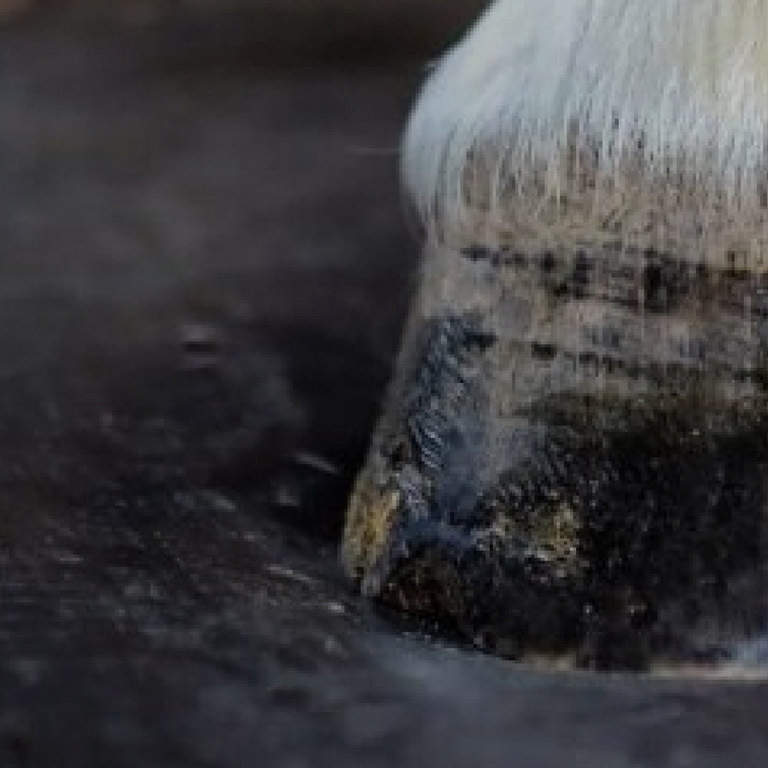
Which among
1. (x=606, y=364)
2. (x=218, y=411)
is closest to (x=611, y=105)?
(x=606, y=364)

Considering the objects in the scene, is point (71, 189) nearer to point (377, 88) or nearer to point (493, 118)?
point (377, 88)

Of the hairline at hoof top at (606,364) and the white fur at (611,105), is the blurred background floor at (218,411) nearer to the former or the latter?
the hairline at hoof top at (606,364)

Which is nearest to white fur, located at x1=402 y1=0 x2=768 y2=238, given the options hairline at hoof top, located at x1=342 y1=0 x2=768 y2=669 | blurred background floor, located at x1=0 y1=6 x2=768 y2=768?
hairline at hoof top, located at x1=342 y1=0 x2=768 y2=669

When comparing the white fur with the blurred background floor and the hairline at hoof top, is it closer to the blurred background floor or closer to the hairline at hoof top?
the hairline at hoof top

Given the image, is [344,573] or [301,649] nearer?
[301,649]

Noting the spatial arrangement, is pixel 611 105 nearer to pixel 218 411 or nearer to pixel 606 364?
pixel 606 364

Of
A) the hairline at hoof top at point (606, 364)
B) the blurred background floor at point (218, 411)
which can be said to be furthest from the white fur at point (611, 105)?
the blurred background floor at point (218, 411)

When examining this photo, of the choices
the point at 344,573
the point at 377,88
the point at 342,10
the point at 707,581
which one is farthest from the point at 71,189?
the point at 707,581
